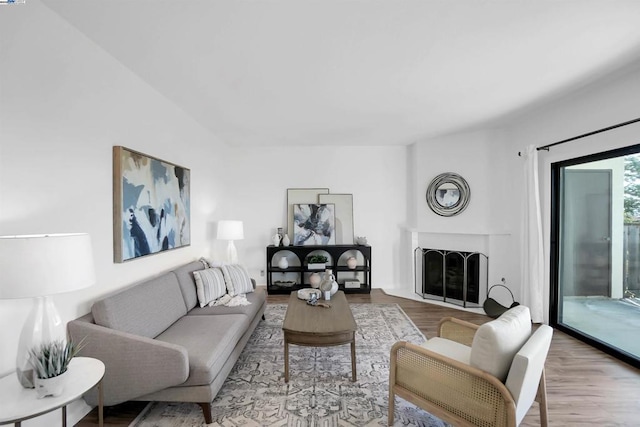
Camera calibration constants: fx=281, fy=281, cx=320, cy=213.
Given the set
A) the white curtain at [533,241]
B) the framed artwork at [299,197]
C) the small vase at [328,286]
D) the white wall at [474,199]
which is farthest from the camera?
the framed artwork at [299,197]

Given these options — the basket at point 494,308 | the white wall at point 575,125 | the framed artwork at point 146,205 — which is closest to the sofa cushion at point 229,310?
the framed artwork at point 146,205

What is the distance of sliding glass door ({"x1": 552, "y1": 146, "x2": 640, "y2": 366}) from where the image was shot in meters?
2.71

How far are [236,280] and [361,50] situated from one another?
8.69 ft

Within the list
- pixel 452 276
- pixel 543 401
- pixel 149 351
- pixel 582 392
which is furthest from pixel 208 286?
pixel 452 276

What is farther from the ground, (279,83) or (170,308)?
(279,83)

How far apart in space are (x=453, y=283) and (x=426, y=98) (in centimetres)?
291

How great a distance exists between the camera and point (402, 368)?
188cm

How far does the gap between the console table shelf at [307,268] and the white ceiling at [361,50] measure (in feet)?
7.74

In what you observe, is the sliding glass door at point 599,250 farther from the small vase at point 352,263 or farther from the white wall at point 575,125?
the small vase at point 352,263

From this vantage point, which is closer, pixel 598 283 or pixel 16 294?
pixel 16 294

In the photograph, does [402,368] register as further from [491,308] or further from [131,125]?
[131,125]

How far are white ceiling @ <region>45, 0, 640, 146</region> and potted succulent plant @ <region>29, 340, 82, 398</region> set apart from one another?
6.21ft

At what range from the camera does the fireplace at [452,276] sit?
4.26 m

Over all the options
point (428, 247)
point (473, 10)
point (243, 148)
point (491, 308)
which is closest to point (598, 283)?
point (491, 308)
